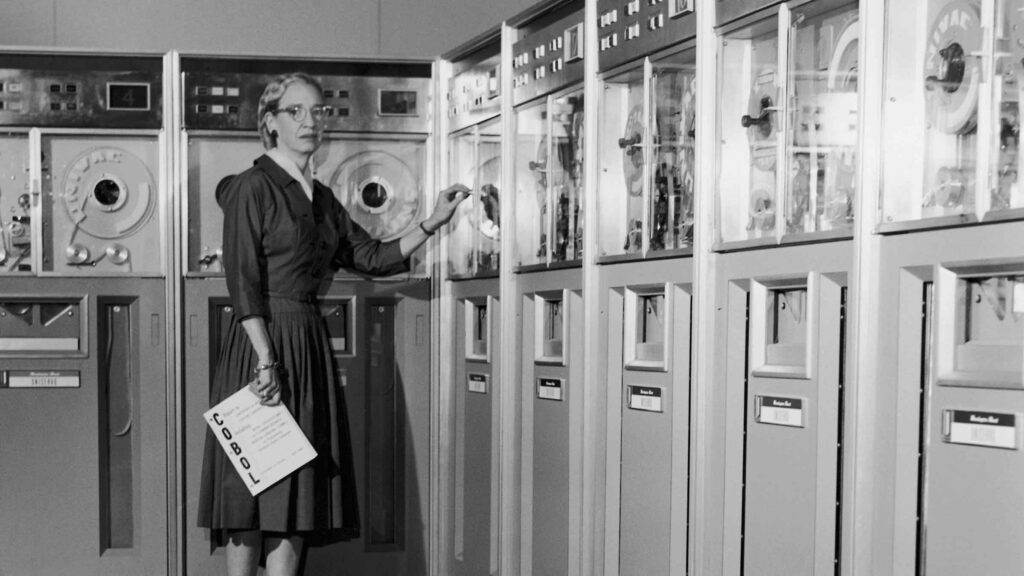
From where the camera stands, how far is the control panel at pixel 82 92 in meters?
4.83

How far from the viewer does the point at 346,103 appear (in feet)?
16.3

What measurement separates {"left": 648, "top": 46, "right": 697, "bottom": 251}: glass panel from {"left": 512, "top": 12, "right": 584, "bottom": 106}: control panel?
42cm

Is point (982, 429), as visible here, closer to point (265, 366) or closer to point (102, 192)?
point (265, 366)

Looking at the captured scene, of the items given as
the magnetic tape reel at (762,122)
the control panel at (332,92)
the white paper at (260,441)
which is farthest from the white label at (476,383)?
the magnetic tape reel at (762,122)

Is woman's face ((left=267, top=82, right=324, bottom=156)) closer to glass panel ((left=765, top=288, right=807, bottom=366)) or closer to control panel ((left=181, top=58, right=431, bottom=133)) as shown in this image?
control panel ((left=181, top=58, right=431, bottom=133))

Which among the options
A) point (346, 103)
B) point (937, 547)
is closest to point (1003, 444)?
point (937, 547)

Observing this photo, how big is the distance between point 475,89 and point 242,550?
1735 millimetres

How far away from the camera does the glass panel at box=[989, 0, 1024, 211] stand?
92.7 inches

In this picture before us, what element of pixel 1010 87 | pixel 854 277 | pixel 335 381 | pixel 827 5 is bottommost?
pixel 335 381

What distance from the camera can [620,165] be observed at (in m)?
3.77

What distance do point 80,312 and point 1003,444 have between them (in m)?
3.50

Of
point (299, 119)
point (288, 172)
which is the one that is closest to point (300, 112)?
point (299, 119)

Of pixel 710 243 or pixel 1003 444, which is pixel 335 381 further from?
pixel 1003 444

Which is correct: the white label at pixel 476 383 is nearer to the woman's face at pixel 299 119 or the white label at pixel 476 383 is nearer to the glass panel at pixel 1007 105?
the woman's face at pixel 299 119
